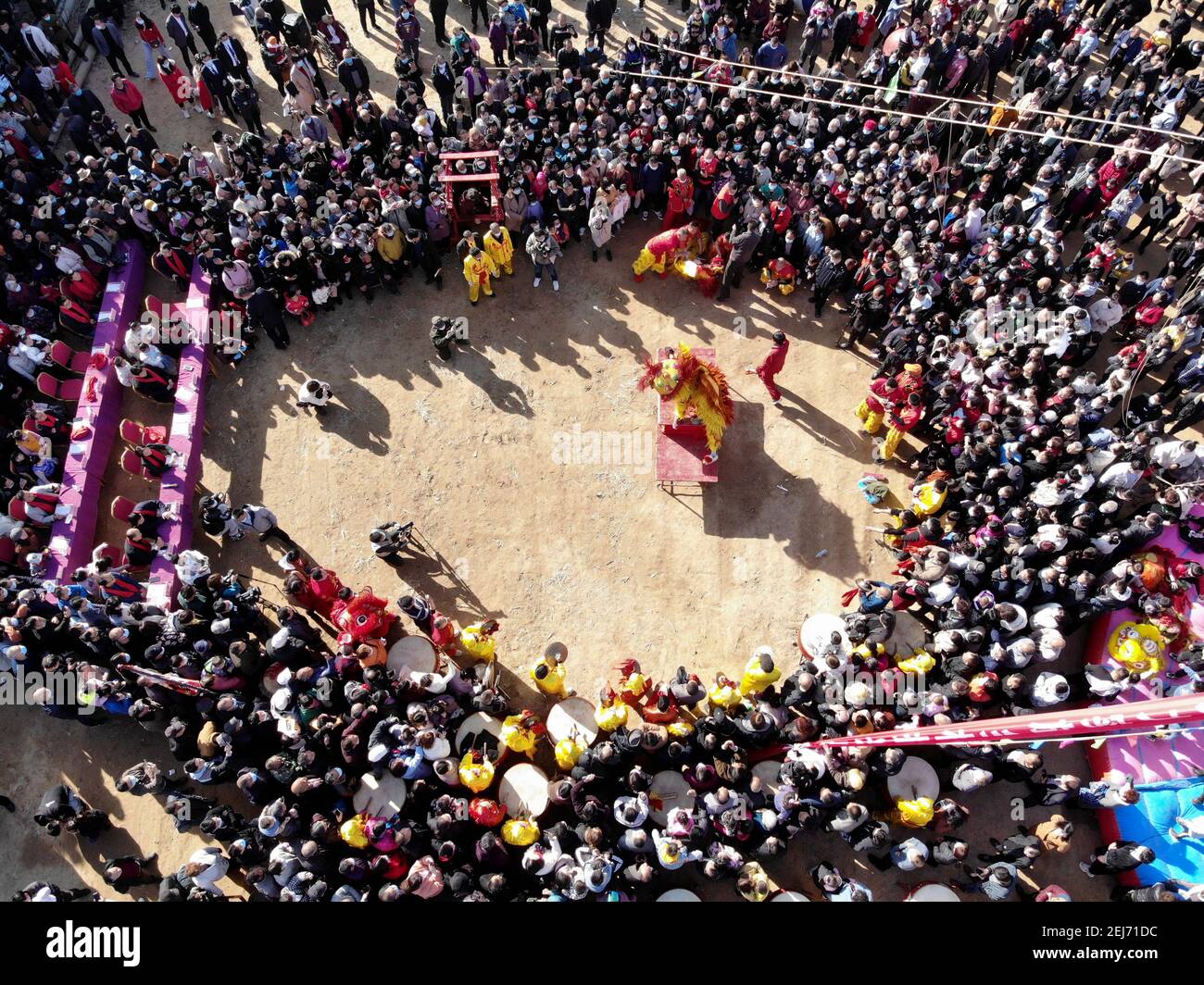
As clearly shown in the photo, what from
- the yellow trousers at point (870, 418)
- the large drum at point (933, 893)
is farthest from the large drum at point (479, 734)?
the yellow trousers at point (870, 418)

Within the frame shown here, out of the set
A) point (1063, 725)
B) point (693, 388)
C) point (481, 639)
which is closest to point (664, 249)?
point (693, 388)

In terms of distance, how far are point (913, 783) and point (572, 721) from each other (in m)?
4.83

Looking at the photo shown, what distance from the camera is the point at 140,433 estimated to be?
13484 millimetres

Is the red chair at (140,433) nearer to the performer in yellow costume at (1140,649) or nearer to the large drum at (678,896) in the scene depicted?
the large drum at (678,896)

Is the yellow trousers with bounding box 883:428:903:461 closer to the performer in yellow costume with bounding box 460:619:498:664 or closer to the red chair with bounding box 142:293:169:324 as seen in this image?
the performer in yellow costume with bounding box 460:619:498:664

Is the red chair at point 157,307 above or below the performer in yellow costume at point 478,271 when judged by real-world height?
below

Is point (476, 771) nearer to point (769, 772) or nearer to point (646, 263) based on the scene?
point (769, 772)

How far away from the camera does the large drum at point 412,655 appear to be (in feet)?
37.2

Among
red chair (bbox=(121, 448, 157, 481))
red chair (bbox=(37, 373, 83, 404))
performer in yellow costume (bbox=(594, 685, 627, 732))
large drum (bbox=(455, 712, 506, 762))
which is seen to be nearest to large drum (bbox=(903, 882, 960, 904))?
performer in yellow costume (bbox=(594, 685, 627, 732))

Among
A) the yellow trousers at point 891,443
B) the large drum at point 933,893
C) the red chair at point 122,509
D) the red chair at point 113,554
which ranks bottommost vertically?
the large drum at point 933,893

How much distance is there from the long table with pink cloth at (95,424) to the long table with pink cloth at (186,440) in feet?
3.63

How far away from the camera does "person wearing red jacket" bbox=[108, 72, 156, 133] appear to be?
16.2m

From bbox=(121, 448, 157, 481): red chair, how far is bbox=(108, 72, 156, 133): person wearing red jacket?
28.6 feet
